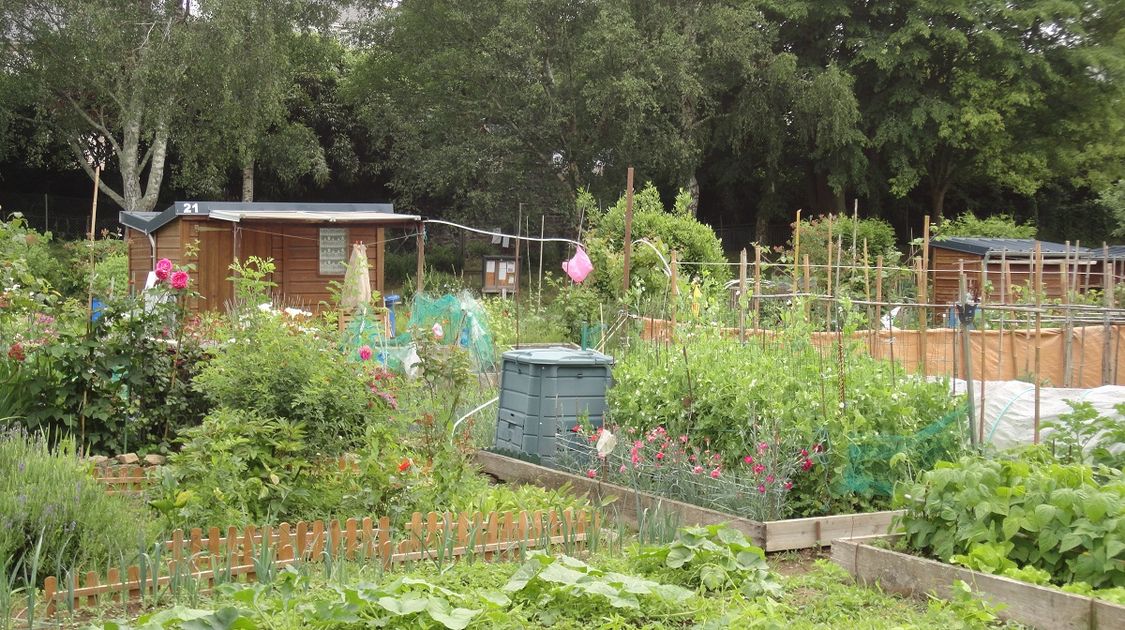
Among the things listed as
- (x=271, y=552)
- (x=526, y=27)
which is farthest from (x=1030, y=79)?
(x=271, y=552)

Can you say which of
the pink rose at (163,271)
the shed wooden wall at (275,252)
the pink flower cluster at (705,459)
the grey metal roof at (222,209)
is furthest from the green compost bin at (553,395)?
the grey metal roof at (222,209)

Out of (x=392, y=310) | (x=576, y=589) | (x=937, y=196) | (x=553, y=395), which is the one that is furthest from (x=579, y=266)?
(x=937, y=196)

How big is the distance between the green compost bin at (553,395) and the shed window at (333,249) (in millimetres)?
11330

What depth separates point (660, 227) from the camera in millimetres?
16094

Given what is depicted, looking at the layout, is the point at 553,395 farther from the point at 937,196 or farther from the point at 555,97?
the point at 937,196

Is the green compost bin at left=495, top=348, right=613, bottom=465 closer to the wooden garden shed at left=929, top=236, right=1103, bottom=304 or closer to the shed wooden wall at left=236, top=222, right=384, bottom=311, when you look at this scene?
the shed wooden wall at left=236, top=222, right=384, bottom=311

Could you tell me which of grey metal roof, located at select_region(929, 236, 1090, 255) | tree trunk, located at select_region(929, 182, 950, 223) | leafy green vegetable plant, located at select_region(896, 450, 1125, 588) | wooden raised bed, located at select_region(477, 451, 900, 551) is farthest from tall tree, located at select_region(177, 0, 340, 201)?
leafy green vegetable plant, located at select_region(896, 450, 1125, 588)

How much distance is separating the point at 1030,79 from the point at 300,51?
2069cm

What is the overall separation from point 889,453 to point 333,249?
44.7 feet

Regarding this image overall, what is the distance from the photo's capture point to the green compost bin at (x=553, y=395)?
24.3ft

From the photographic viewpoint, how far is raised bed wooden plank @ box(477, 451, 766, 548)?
5.81 metres

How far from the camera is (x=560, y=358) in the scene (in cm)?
749

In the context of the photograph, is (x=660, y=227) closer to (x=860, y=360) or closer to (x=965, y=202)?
(x=860, y=360)

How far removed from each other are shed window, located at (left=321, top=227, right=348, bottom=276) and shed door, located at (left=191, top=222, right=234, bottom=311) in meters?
1.56
